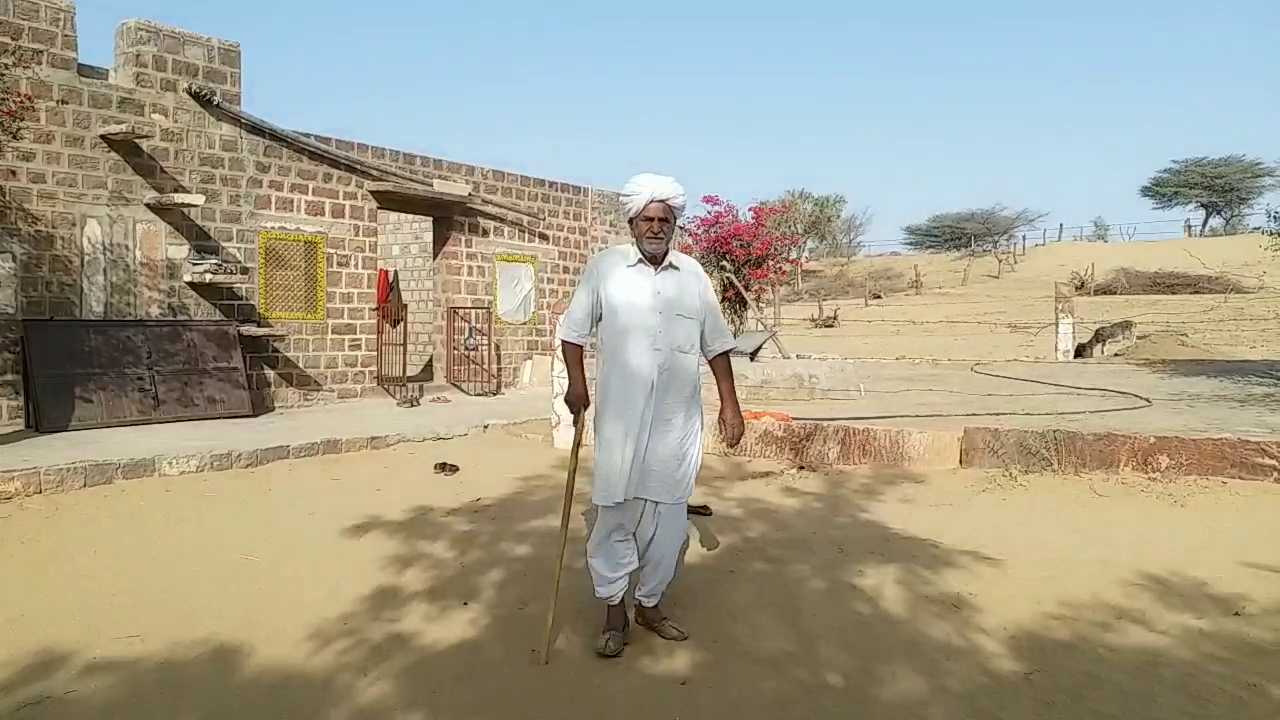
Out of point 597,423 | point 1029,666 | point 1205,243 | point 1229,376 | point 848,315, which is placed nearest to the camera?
point 1029,666

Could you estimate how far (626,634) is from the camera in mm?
3211

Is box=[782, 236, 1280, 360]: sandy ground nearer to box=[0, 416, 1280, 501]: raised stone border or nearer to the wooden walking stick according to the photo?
box=[0, 416, 1280, 501]: raised stone border

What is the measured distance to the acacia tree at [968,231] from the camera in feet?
144

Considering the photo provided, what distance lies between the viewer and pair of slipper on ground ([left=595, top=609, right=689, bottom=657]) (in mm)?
3092

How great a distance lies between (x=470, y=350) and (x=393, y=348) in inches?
54.4

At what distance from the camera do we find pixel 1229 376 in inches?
418

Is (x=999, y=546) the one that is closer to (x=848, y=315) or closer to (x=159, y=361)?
(x=159, y=361)

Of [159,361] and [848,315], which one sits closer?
[159,361]

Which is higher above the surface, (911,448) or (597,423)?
(597,423)

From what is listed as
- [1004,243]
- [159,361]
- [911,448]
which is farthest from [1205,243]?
[159,361]

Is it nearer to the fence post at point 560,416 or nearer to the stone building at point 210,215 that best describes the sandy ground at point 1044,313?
the stone building at point 210,215

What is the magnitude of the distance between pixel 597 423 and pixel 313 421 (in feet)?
19.3

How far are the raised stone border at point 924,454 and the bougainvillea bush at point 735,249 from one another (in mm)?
8283

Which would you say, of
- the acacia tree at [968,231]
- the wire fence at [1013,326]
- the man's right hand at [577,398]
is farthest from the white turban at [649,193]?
the acacia tree at [968,231]
